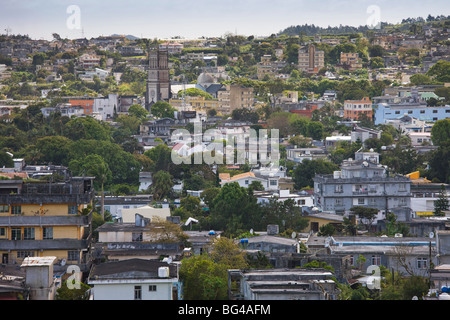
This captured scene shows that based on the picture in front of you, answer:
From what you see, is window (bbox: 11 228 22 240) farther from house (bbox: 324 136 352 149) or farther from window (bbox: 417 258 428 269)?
house (bbox: 324 136 352 149)

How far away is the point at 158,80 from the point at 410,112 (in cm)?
2687

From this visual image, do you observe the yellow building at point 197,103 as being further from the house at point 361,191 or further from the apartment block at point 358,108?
the house at point 361,191

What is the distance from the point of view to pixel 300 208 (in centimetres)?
2797

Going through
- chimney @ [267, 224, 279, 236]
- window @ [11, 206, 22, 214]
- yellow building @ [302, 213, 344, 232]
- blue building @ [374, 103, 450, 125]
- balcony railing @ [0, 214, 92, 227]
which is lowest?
yellow building @ [302, 213, 344, 232]

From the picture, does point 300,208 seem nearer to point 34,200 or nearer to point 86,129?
point 34,200

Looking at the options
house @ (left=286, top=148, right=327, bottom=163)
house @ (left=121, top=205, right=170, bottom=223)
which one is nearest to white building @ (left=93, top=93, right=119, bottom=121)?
house @ (left=286, top=148, right=327, bottom=163)

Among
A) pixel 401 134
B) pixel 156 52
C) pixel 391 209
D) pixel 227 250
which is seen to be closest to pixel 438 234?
pixel 227 250

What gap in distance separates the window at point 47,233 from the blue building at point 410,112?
36727 millimetres

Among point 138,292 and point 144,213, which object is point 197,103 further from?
point 138,292

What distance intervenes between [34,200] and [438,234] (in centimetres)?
686

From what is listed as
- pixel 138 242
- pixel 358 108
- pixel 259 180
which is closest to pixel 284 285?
pixel 138 242

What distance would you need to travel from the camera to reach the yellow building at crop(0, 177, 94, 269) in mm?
18672

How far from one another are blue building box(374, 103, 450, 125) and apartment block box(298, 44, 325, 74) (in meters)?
39.4

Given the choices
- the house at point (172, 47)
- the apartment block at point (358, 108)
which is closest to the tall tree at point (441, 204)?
the apartment block at point (358, 108)
